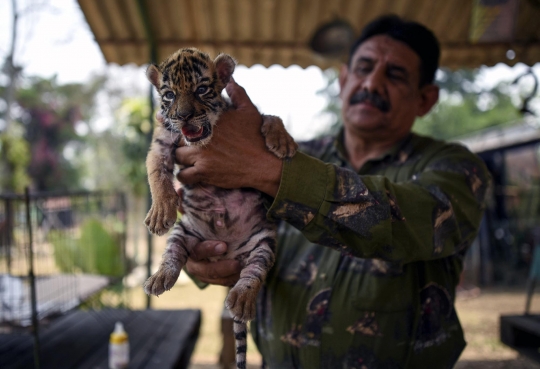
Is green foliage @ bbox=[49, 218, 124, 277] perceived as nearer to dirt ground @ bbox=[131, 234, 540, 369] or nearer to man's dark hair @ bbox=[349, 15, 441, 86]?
dirt ground @ bbox=[131, 234, 540, 369]

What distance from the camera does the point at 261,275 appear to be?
66.8 inches

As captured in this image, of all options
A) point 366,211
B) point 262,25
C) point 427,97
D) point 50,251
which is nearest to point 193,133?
point 366,211

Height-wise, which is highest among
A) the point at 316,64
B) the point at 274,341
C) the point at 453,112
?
the point at 453,112

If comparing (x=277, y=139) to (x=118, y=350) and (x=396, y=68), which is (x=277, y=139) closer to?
(x=396, y=68)

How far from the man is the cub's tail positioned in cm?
24

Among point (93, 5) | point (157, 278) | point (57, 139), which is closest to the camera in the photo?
point (157, 278)

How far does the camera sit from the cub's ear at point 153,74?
5.73ft

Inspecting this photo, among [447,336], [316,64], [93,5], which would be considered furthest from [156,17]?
[447,336]

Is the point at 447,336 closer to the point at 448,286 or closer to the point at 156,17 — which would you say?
the point at 448,286

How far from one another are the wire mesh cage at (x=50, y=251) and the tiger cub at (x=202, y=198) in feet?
5.94

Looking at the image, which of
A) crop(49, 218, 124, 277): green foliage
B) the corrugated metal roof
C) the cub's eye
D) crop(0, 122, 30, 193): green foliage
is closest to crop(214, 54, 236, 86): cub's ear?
the cub's eye

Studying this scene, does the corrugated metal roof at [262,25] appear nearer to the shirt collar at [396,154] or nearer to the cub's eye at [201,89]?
the shirt collar at [396,154]

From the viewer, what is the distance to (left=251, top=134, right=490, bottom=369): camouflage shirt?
1602 mm

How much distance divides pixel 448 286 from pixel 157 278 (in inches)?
59.0
